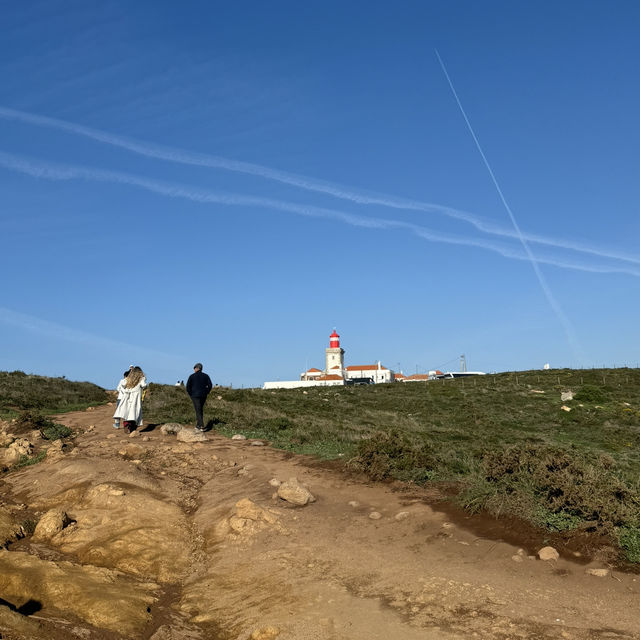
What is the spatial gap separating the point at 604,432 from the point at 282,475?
24.2 meters

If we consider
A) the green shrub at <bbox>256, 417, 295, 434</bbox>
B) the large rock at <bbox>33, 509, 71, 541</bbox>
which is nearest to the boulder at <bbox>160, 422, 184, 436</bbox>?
the green shrub at <bbox>256, 417, 295, 434</bbox>

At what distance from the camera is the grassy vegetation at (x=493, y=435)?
8.83 meters

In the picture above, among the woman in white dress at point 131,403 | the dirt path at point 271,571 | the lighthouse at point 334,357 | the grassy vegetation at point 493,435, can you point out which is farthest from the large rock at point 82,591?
the lighthouse at point 334,357

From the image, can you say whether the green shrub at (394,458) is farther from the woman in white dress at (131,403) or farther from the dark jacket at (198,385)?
the woman in white dress at (131,403)

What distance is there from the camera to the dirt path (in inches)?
242

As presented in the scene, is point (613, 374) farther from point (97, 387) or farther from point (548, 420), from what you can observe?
point (97, 387)

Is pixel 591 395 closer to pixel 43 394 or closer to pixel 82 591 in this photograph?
pixel 43 394

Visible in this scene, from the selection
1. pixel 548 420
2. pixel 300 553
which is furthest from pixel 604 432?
pixel 300 553

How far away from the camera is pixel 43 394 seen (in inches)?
1140

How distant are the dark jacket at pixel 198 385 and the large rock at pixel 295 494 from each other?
7.24 m

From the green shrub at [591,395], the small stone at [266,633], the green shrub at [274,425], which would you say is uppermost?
the green shrub at [591,395]

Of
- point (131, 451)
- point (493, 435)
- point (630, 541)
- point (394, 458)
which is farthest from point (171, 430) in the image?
point (493, 435)

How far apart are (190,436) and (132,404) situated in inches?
103

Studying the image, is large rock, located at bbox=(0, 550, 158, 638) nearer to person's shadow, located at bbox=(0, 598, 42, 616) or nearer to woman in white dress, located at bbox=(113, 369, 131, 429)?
person's shadow, located at bbox=(0, 598, 42, 616)
